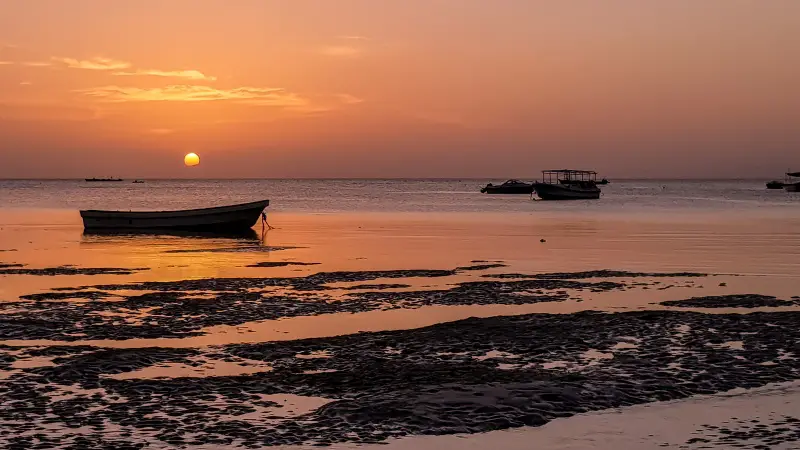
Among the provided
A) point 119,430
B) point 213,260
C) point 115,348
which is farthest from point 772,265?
point 119,430

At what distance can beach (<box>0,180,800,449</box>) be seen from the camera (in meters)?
10.8

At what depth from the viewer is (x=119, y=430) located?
10555 mm

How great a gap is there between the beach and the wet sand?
0.17 feet

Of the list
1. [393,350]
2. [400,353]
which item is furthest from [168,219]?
[400,353]

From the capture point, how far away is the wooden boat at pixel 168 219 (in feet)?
174

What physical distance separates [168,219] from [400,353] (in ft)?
133

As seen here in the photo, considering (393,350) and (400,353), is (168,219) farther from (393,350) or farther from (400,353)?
(400,353)

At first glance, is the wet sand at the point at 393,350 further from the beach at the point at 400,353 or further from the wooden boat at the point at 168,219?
the wooden boat at the point at 168,219

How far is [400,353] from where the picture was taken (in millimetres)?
15422

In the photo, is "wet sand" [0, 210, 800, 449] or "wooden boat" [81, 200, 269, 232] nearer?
"wet sand" [0, 210, 800, 449]

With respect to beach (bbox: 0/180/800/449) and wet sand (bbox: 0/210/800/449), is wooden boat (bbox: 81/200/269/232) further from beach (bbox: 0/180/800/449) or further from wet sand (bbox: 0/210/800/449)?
beach (bbox: 0/180/800/449)

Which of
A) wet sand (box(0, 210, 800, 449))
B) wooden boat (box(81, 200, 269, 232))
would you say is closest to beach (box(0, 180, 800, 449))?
wet sand (box(0, 210, 800, 449))

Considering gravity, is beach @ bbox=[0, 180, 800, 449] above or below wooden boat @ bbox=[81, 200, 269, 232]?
below

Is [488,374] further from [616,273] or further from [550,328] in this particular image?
[616,273]
